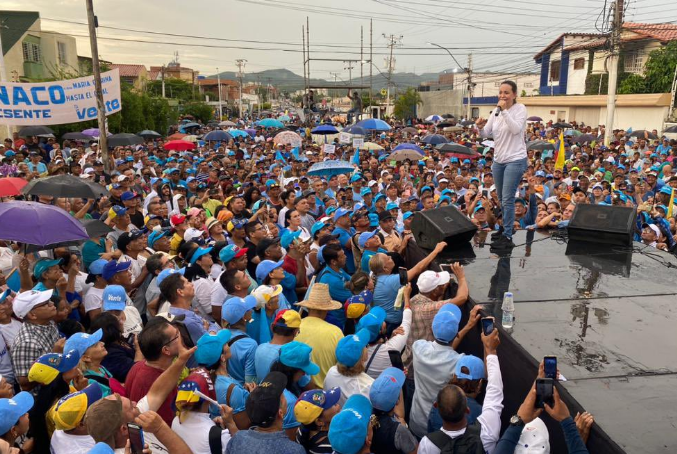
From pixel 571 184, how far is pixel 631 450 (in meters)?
Result: 10.6

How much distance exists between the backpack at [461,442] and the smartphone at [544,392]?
0.41 m

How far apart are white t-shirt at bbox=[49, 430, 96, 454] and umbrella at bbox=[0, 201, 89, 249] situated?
2.63 metres

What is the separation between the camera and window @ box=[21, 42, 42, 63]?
3331 centimetres

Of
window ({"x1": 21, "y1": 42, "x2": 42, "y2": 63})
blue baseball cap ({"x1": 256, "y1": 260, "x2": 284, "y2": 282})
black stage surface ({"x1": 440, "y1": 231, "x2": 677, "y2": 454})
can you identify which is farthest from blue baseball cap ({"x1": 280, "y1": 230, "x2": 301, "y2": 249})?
window ({"x1": 21, "y1": 42, "x2": 42, "y2": 63})

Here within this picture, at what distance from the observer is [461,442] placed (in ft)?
10.4

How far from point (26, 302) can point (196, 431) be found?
6.45ft

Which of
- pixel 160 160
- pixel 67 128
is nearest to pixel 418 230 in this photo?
pixel 160 160

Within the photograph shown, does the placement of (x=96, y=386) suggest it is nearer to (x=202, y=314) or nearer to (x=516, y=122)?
(x=202, y=314)

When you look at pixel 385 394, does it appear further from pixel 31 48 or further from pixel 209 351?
pixel 31 48

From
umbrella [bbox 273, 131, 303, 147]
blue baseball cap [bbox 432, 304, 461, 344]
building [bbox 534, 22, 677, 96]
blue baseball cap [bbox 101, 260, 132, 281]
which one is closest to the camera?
blue baseball cap [bbox 432, 304, 461, 344]

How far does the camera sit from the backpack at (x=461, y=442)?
10.3ft

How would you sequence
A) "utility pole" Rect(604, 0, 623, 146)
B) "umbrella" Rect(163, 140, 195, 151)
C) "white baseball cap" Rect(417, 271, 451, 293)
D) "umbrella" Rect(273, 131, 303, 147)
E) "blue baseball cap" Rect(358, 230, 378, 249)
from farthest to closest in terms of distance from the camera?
"utility pole" Rect(604, 0, 623, 146)
"umbrella" Rect(273, 131, 303, 147)
"umbrella" Rect(163, 140, 195, 151)
"blue baseball cap" Rect(358, 230, 378, 249)
"white baseball cap" Rect(417, 271, 451, 293)

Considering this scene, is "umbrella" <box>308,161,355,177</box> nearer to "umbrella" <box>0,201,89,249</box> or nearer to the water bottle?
"umbrella" <box>0,201,89,249</box>

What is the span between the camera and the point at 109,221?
7215 millimetres
